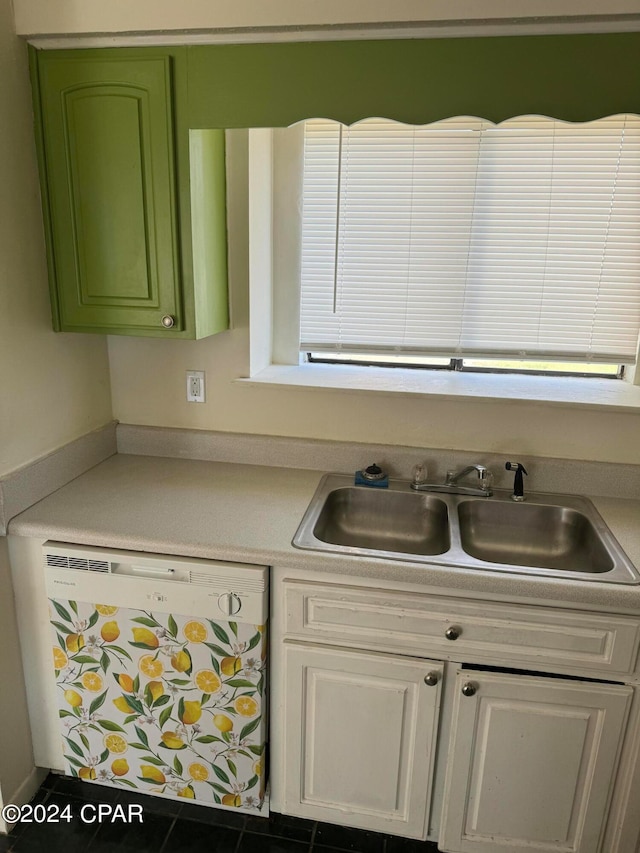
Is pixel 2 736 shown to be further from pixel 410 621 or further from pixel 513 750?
pixel 513 750

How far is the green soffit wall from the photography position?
1387 mm

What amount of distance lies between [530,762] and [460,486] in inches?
30.2

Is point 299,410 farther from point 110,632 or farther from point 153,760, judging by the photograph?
point 153,760

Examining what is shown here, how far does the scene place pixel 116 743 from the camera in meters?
1.70

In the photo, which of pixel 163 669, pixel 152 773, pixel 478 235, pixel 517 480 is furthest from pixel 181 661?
pixel 478 235

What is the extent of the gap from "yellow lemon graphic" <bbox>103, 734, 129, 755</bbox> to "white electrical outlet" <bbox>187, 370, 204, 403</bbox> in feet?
3.42

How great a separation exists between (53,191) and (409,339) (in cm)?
118

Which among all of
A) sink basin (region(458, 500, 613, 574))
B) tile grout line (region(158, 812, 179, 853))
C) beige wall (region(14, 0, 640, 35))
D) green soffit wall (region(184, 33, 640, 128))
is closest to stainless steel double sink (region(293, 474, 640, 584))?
sink basin (region(458, 500, 613, 574))

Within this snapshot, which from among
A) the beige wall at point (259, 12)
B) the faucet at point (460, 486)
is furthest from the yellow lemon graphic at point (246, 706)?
the beige wall at point (259, 12)

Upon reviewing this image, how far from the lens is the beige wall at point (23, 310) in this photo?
1.54 metres

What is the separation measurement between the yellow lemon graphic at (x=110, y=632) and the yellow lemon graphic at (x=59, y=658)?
144 mm

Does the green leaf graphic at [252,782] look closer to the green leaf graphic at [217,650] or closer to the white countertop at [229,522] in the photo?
the green leaf graphic at [217,650]

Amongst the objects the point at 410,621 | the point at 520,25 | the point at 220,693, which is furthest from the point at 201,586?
the point at 520,25

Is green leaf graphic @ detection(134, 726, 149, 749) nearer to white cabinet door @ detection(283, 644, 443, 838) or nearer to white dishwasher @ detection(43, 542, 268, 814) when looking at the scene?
white dishwasher @ detection(43, 542, 268, 814)
